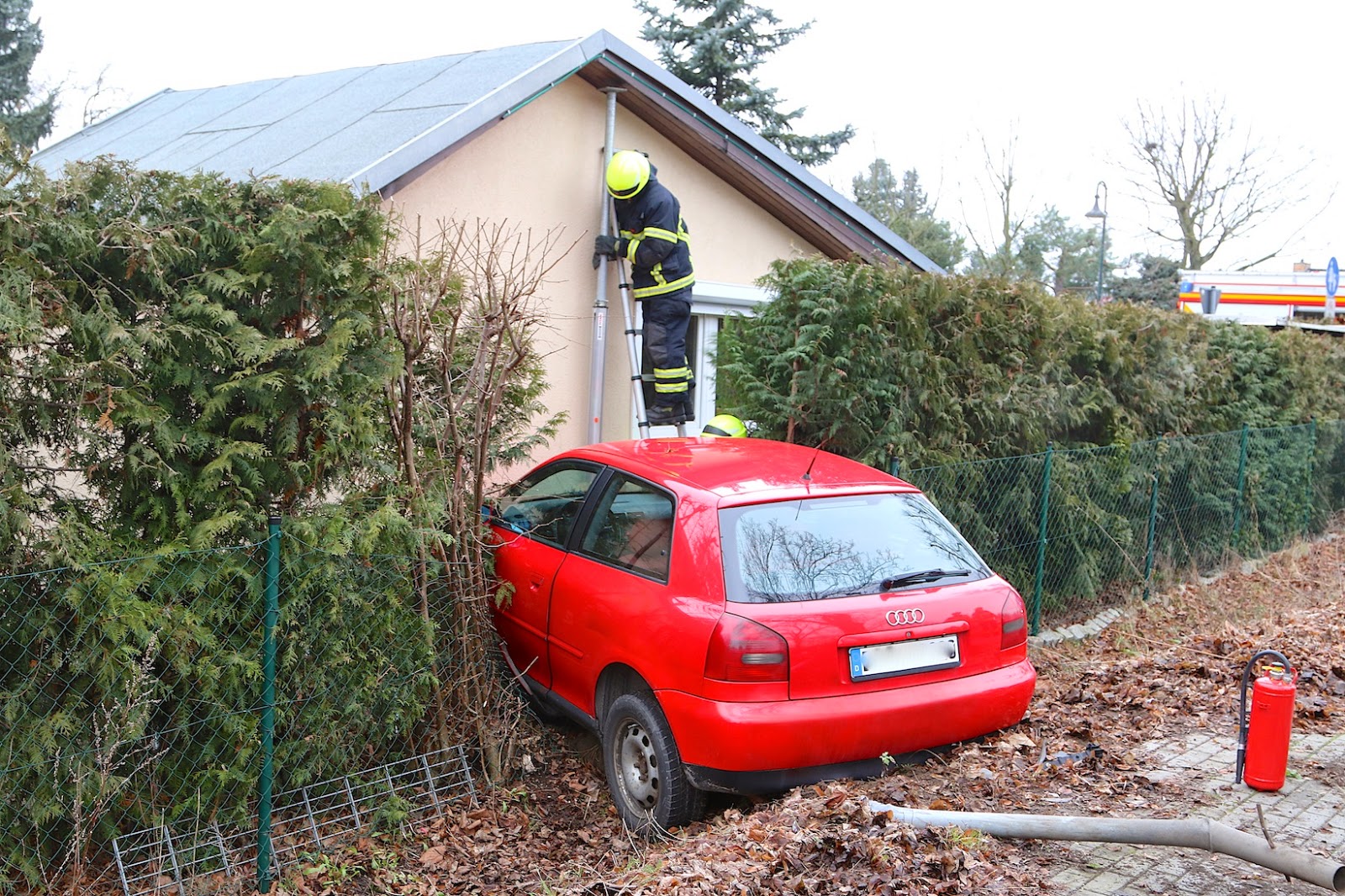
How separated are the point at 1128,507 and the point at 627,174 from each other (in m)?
5.29

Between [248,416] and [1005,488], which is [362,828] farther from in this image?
[1005,488]

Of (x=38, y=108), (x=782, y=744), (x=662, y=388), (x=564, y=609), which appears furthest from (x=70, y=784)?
(x=38, y=108)

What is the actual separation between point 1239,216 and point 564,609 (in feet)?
112

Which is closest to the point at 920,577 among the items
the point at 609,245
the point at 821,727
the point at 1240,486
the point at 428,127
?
the point at 821,727

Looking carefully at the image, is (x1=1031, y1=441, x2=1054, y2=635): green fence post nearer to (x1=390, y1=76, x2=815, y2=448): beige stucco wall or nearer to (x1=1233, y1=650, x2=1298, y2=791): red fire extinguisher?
(x1=390, y1=76, x2=815, y2=448): beige stucco wall

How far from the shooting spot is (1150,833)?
3.78 metres

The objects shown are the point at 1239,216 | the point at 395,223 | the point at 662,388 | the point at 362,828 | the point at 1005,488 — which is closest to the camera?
the point at 362,828

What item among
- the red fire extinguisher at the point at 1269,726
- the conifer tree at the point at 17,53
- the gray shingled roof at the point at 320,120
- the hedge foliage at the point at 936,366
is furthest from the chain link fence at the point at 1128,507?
the conifer tree at the point at 17,53

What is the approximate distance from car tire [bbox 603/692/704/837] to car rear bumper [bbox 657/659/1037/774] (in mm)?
88

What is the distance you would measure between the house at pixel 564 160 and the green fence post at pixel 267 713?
11.7 ft

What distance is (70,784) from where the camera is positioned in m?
3.82

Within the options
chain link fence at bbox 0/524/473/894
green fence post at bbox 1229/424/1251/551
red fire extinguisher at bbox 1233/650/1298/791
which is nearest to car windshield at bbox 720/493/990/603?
red fire extinguisher at bbox 1233/650/1298/791

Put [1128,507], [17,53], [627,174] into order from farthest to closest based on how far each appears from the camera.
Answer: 1. [17,53]
2. [1128,507]
3. [627,174]

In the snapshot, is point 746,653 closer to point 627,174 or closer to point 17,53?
point 627,174
